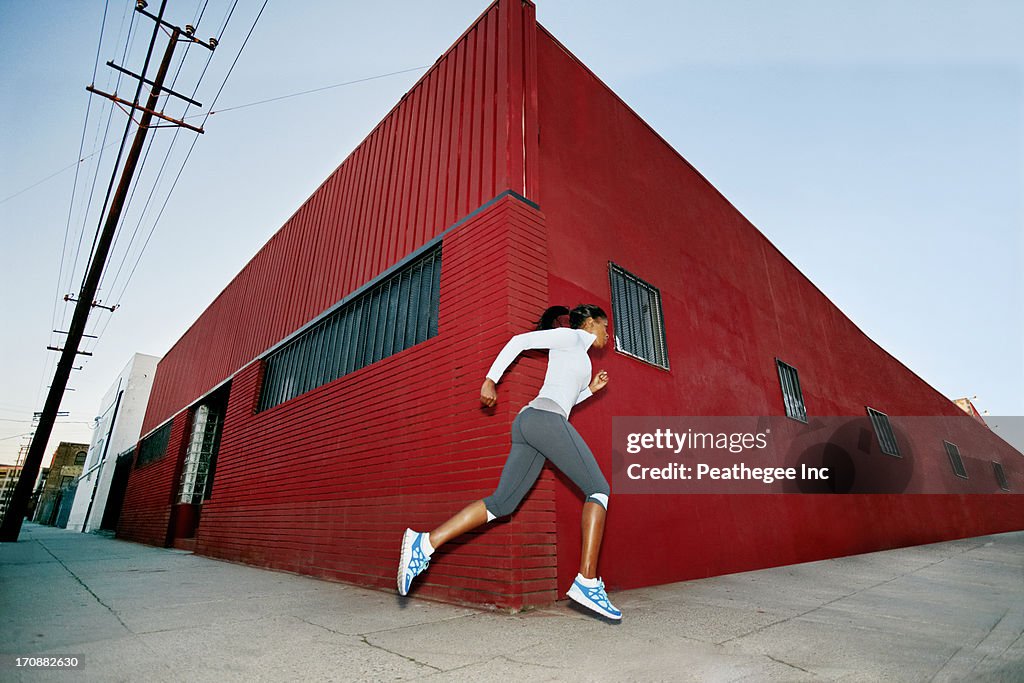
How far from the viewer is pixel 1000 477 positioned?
16.3 meters

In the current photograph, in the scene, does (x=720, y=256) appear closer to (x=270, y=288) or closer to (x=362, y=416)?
(x=362, y=416)

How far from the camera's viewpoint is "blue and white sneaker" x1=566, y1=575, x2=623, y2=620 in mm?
2535

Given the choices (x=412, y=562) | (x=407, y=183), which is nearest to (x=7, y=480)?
(x=407, y=183)

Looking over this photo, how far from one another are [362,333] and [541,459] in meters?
3.50

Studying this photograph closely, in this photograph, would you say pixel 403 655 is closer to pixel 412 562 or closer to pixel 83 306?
pixel 412 562

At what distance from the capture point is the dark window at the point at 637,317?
15.3 ft

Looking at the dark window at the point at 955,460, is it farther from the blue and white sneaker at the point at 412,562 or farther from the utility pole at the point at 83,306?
the utility pole at the point at 83,306

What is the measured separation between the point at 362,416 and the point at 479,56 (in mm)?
3880

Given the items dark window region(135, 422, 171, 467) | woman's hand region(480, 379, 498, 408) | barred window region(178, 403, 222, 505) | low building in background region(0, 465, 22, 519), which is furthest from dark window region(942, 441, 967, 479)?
low building in background region(0, 465, 22, 519)

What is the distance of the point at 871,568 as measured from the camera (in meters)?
5.28

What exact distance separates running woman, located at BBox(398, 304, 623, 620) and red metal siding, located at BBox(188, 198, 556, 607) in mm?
448

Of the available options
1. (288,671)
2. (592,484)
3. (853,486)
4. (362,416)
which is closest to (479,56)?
(362,416)

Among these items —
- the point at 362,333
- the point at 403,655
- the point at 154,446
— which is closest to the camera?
the point at 403,655

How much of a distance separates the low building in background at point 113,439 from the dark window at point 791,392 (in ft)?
67.2
